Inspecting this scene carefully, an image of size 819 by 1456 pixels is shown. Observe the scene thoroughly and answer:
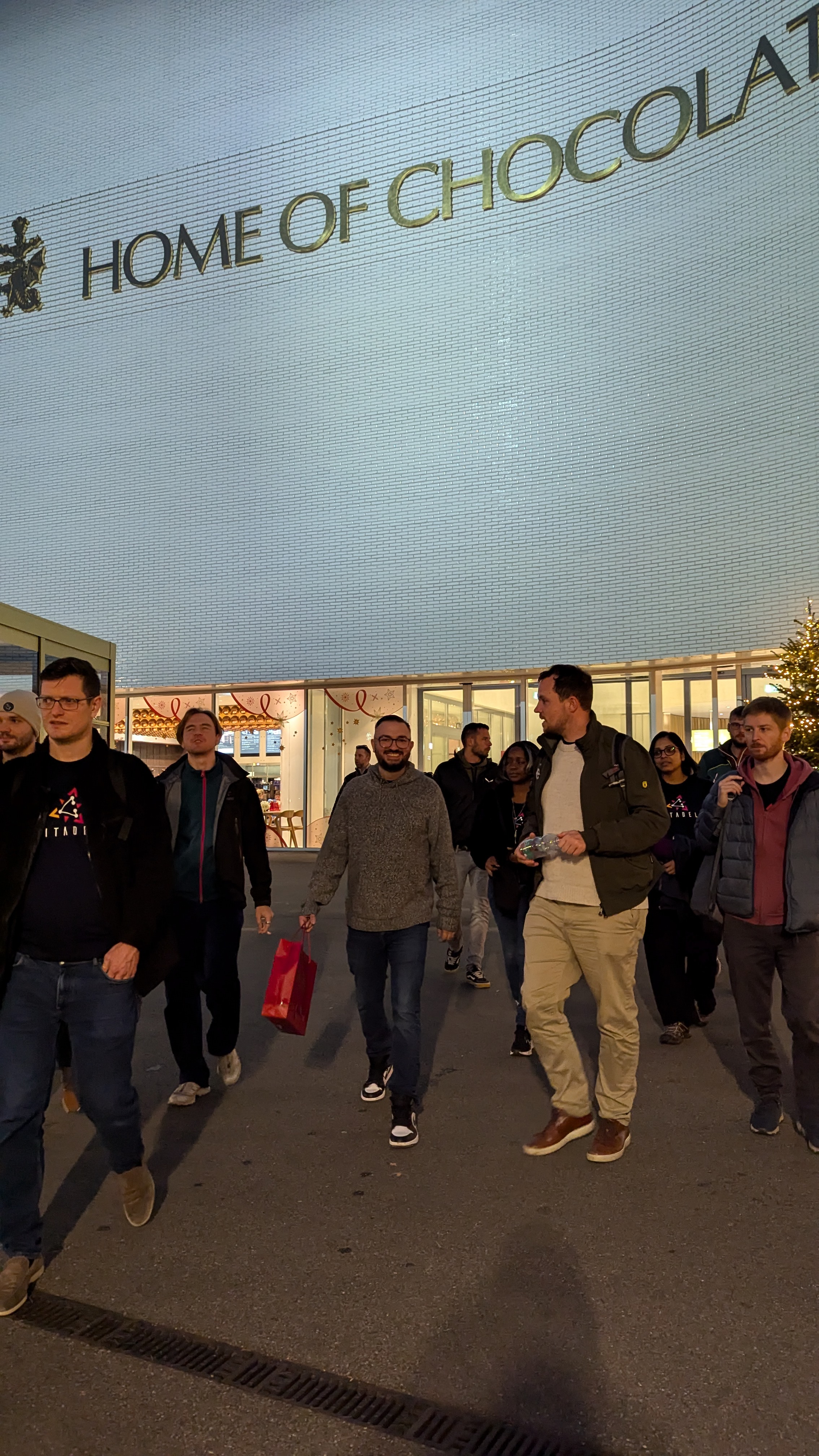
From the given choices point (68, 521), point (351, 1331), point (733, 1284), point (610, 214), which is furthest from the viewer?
point (68, 521)

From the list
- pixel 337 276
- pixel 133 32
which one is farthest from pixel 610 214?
pixel 133 32

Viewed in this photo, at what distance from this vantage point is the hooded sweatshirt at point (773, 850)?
509cm

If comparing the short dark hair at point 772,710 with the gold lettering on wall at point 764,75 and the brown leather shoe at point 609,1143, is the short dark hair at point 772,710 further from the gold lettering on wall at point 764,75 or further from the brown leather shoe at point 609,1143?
the gold lettering on wall at point 764,75

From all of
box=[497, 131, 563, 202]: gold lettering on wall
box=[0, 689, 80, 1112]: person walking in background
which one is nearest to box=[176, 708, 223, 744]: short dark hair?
box=[0, 689, 80, 1112]: person walking in background

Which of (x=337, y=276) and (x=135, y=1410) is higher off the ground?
(x=337, y=276)

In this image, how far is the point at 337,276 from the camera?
2270cm

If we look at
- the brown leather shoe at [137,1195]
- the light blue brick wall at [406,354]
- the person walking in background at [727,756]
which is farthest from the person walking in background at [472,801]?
the light blue brick wall at [406,354]

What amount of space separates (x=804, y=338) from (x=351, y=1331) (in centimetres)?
1836

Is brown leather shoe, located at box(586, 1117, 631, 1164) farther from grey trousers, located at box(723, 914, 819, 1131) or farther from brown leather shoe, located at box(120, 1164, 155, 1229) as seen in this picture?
brown leather shoe, located at box(120, 1164, 155, 1229)

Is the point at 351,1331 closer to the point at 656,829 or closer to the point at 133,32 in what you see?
the point at 656,829

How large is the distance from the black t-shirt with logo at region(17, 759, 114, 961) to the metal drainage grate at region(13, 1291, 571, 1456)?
112 centimetres

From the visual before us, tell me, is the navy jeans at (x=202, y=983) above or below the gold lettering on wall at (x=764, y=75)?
below

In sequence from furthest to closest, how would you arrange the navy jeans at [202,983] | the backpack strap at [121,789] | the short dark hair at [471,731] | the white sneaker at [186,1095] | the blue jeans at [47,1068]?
the short dark hair at [471,731] → the navy jeans at [202,983] → the white sneaker at [186,1095] → the backpack strap at [121,789] → the blue jeans at [47,1068]

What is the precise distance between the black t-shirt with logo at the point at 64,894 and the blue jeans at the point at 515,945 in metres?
3.61
